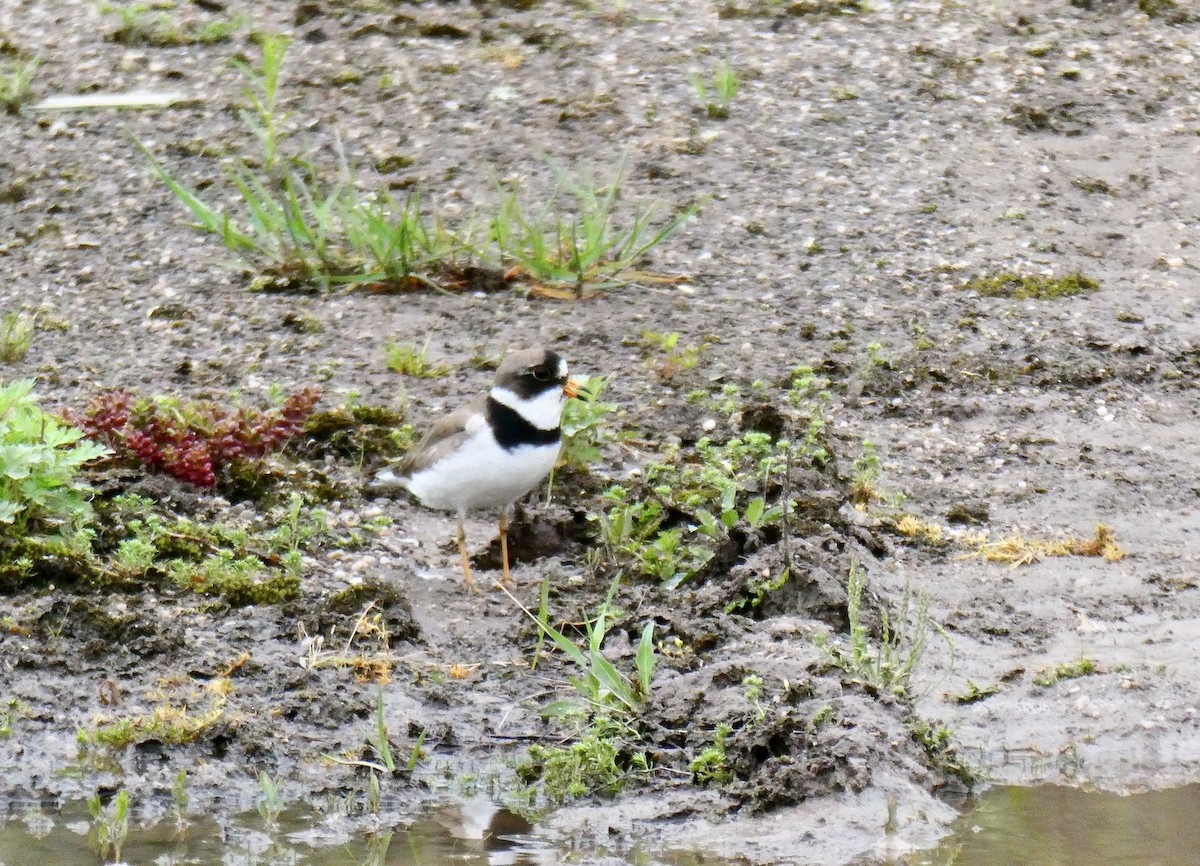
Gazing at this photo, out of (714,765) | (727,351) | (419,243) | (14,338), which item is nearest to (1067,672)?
(714,765)

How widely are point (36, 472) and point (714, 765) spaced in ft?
8.97

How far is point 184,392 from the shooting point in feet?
25.2

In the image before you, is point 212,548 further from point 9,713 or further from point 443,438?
point 9,713

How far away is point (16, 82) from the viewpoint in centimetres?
1009

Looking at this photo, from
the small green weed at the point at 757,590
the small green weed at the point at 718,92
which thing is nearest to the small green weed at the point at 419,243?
the small green weed at the point at 718,92

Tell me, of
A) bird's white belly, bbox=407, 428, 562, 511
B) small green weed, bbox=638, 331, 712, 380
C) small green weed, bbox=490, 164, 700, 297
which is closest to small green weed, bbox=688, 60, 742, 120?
small green weed, bbox=490, 164, 700, 297

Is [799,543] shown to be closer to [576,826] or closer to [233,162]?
[576,826]

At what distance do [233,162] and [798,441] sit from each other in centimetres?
427

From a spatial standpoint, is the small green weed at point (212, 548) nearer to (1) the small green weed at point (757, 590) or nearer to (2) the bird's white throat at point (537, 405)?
(2) the bird's white throat at point (537, 405)

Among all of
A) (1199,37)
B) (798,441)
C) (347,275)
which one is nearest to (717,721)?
(798,441)

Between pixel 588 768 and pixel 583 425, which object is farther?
pixel 583 425

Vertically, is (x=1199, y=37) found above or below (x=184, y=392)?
above

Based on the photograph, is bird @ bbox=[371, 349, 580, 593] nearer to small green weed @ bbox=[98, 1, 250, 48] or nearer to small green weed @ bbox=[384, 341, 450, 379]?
small green weed @ bbox=[384, 341, 450, 379]

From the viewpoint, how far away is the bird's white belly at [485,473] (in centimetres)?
628
